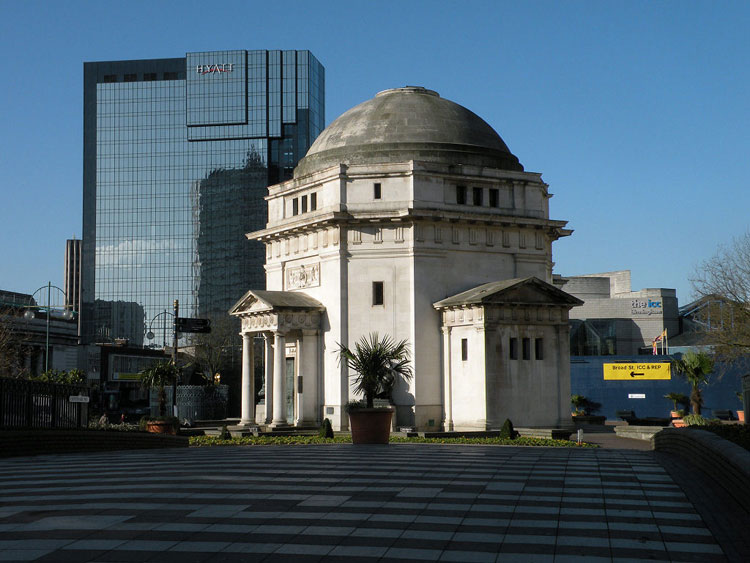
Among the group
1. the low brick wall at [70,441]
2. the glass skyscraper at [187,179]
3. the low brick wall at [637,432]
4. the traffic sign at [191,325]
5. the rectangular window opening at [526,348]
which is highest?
the glass skyscraper at [187,179]

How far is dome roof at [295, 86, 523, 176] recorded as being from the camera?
54094 mm

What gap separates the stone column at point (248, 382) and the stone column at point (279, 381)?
4.19 meters

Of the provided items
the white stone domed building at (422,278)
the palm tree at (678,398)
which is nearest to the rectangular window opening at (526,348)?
the white stone domed building at (422,278)

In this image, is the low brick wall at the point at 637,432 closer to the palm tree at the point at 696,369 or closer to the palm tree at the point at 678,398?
the palm tree at the point at 696,369

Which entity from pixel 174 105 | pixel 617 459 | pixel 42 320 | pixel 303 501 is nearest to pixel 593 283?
pixel 42 320

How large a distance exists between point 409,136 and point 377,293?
9.51m

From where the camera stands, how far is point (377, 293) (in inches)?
2082

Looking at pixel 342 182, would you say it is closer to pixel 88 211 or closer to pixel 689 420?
pixel 689 420

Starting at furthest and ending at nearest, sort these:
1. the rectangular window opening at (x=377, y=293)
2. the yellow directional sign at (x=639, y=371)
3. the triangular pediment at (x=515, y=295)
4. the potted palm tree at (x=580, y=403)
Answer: the potted palm tree at (x=580, y=403), the yellow directional sign at (x=639, y=371), the rectangular window opening at (x=377, y=293), the triangular pediment at (x=515, y=295)

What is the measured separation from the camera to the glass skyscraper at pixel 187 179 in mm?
150750

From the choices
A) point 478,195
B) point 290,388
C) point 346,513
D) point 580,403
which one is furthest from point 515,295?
point 346,513

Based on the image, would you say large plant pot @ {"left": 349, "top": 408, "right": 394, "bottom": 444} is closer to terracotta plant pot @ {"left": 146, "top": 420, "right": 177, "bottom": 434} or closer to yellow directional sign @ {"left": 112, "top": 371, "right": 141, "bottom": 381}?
terracotta plant pot @ {"left": 146, "top": 420, "right": 177, "bottom": 434}

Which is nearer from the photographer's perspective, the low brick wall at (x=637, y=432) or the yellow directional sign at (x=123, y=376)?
the low brick wall at (x=637, y=432)

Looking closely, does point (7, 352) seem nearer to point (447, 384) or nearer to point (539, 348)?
point (447, 384)
